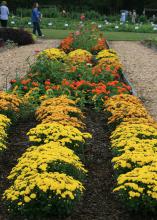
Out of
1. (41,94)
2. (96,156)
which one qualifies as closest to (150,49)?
(41,94)

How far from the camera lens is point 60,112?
791 cm

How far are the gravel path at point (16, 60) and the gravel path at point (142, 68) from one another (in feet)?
8.79

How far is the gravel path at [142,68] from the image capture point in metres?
11.3

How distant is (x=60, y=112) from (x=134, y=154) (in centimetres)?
227

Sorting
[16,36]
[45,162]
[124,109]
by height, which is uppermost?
[45,162]

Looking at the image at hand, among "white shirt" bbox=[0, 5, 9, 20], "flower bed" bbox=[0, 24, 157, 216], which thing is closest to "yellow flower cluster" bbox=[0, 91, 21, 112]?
"flower bed" bbox=[0, 24, 157, 216]

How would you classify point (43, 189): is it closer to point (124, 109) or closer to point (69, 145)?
point (69, 145)

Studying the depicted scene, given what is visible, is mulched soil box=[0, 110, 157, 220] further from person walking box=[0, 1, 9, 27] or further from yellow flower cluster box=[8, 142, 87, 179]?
person walking box=[0, 1, 9, 27]


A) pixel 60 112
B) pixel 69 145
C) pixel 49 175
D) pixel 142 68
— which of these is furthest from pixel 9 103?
pixel 142 68

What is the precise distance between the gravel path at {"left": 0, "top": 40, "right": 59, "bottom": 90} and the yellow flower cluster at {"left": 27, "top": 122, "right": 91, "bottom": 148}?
4.23 m

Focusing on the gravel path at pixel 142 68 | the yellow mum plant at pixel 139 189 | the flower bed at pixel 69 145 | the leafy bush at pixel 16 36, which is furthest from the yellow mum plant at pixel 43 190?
the leafy bush at pixel 16 36

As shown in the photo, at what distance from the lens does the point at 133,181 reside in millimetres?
5242

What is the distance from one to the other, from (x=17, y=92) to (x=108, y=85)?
185 centimetres

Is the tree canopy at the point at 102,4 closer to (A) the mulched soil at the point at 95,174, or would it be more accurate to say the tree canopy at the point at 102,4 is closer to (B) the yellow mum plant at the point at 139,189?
(A) the mulched soil at the point at 95,174
